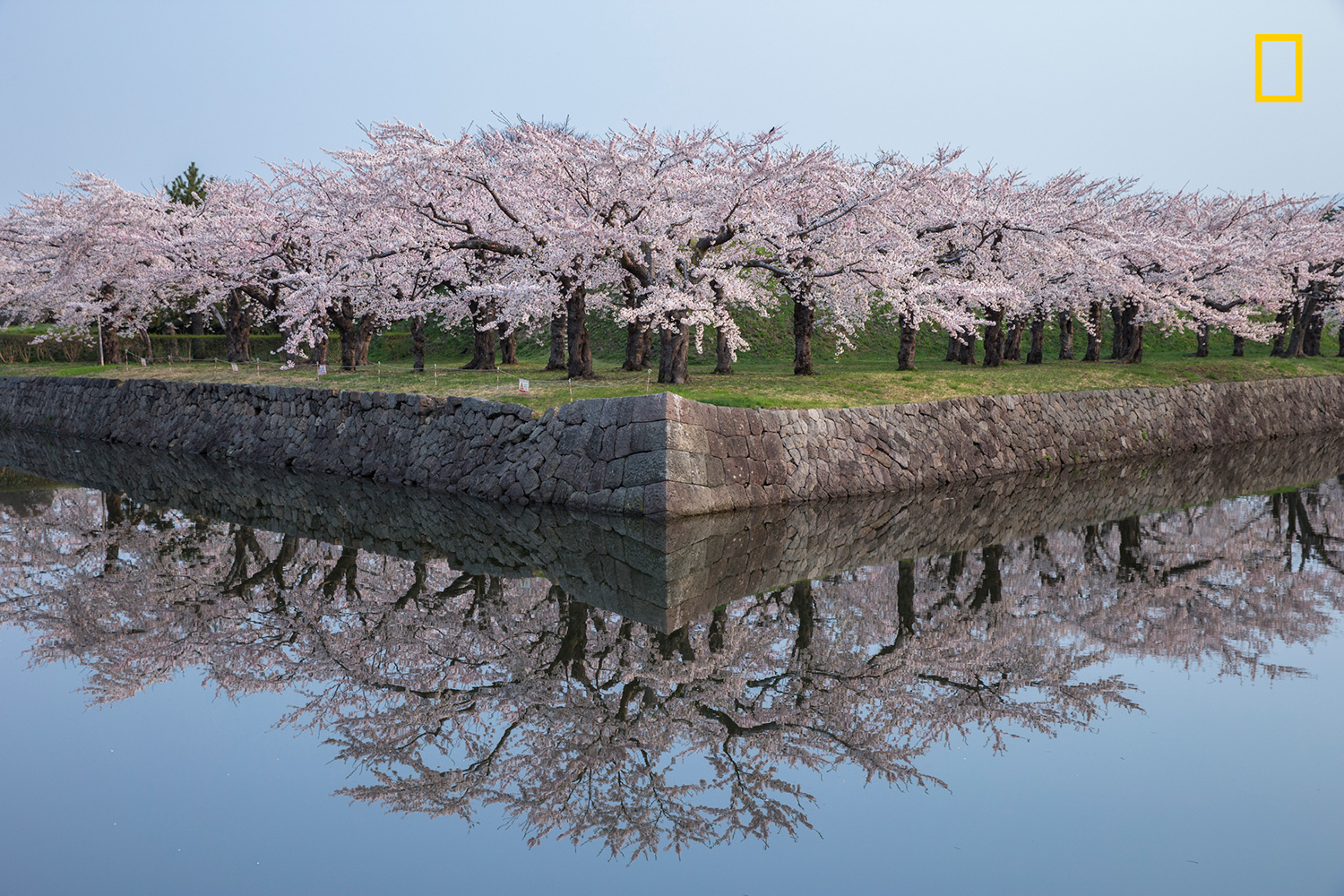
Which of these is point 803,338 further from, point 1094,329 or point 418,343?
point 418,343

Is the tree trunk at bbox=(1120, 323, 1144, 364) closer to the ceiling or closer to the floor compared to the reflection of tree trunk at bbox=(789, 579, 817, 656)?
closer to the ceiling

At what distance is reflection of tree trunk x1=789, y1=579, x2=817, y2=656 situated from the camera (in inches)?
296

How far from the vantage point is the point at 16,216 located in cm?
2895

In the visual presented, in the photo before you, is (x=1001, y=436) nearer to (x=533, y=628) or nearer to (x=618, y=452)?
(x=618, y=452)

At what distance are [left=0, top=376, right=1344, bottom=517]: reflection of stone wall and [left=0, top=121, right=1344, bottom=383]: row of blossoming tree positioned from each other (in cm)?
212

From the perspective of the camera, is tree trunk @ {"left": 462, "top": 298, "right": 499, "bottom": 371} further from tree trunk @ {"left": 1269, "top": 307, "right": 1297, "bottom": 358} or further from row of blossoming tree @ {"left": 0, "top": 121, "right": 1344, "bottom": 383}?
tree trunk @ {"left": 1269, "top": 307, "right": 1297, "bottom": 358}

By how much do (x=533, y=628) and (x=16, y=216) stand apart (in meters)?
29.9

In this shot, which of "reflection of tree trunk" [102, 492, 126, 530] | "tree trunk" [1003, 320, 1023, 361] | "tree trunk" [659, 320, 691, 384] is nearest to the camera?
"reflection of tree trunk" [102, 492, 126, 530]

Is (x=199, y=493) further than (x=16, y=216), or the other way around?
(x=16, y=216)

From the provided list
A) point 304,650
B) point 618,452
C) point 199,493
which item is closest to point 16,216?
point 199,493

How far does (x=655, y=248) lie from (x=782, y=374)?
535 centimetres

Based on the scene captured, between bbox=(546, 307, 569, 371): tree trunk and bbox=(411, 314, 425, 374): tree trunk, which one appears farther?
bbox=(411, 314, 425, 374): tree trunk

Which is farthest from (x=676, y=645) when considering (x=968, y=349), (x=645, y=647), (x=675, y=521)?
(x=968, y=349)

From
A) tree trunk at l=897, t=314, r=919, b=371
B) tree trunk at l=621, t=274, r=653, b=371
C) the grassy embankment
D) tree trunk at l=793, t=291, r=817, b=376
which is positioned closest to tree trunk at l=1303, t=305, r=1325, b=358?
the grassy embankment
